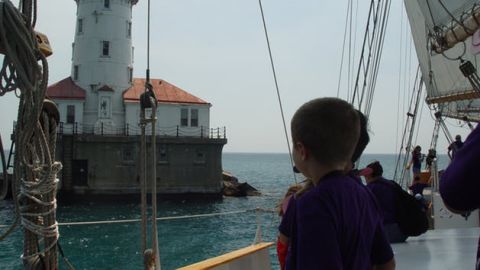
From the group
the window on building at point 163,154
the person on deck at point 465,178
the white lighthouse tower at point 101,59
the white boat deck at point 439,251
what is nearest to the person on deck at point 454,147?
the person on deck at point 465,178

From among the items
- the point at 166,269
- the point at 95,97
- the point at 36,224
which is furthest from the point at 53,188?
the point at 95,97

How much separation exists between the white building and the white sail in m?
30.7

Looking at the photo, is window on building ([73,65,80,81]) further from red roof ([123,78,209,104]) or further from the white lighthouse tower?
red roof ([123,78,209,104])

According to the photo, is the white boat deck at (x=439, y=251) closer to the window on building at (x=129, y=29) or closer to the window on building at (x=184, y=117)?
the window on building at (x=184, y=117)

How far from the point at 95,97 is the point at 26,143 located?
40.1 metres

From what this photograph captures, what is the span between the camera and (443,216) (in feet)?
24.7

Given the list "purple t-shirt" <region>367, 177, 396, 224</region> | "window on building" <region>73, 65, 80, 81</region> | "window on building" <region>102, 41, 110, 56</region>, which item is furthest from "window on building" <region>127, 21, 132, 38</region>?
"purple t-shirt" <region>367, 177, 396, 224</region>

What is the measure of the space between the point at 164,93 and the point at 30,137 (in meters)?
41.1

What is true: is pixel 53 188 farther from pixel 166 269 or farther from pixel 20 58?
pixel 166 269

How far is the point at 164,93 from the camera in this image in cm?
4312

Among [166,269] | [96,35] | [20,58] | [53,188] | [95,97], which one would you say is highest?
[96,35]

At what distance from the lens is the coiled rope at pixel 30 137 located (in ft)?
7.74

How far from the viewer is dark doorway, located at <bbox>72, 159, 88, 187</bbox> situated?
3784 centimetres

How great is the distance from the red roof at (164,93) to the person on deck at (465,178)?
40.3 meters
